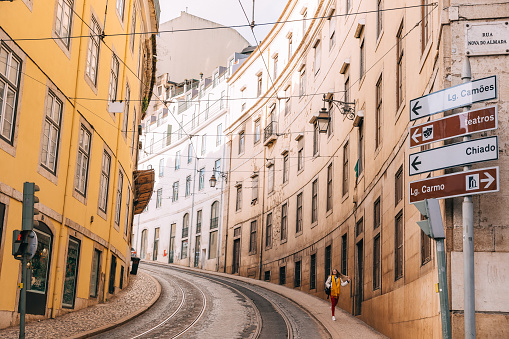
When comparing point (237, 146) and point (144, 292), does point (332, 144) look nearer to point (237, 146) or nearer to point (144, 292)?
point (144, 292)

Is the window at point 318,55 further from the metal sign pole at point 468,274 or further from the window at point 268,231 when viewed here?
the metal sign pole at point 468,274

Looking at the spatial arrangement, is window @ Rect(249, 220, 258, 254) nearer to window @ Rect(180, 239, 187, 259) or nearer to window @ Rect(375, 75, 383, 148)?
window @ Rect(180, 239, 187, 259)

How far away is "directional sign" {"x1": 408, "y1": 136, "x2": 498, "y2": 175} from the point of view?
8.39 meters

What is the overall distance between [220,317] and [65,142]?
20.2 ft

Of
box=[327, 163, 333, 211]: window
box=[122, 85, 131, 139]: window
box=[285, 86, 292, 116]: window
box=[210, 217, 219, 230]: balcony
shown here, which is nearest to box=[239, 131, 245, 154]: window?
box=[210, 217, 219, 230]: balcony

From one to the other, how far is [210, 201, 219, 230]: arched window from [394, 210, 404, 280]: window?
30.2m

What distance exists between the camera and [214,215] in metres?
45.8

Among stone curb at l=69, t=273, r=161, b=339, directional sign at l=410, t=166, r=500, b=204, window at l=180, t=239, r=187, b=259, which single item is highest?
window at l=180, t=239, r=187, b=259

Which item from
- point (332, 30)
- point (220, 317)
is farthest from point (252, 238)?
point (220, 317)

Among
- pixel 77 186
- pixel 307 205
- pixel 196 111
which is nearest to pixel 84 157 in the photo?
pixel 77 186

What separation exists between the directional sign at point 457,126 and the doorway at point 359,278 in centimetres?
1075

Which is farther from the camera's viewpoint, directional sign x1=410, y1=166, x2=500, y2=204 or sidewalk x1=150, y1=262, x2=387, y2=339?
sidewalk x1=150, y1=262, x2=387, y2=339

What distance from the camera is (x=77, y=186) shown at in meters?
17.4

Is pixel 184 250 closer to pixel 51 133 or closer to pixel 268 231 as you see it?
pixel 268 231
